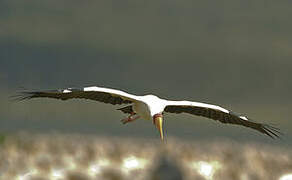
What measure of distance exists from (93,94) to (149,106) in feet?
4.35

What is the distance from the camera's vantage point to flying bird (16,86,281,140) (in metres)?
8.66

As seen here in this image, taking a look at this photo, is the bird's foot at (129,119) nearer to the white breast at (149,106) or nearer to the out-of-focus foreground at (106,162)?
the white breast at (149,106)

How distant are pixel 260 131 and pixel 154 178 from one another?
8.54 meters

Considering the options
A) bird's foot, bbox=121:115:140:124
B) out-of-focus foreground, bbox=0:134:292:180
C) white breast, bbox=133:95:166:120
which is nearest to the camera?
out-of-focus foreground, bbox=0:134:292:180

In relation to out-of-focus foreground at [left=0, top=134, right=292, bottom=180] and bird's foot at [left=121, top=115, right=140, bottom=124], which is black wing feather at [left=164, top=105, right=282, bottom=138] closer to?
bird's foot at [left=121, top=115, right=140, bottom=124]

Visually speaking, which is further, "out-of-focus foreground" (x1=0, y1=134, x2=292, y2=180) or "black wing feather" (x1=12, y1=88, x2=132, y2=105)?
"black wing feather" (x1=12, y1=88, x2=132, y2=105)

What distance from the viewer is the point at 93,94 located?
30.9ft

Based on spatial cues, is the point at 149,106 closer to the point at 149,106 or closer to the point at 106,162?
the point at 149,106

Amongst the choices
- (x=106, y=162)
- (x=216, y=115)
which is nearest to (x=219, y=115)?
(x=216, y=115)

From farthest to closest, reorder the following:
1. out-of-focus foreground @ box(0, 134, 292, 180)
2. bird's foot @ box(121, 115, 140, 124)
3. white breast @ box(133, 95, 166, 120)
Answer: bird's foot @ box(121, 115, 140, 124), white breast @ box(133, 95, 166, 120), out-of-focus foreground @ box(0, 134, 292, 180)

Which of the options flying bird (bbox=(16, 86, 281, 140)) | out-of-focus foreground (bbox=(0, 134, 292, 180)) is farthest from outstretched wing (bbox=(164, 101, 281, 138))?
out-of-focus foreground (bbox=(0, 134, 292, 180))

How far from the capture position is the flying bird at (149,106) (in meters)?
8.66

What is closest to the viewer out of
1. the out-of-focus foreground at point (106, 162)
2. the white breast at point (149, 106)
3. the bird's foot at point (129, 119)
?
the out-of-focus foreground at point (106, 162)

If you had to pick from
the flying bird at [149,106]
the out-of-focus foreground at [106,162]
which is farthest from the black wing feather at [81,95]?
the out-of-focus foreground at [106,162]
